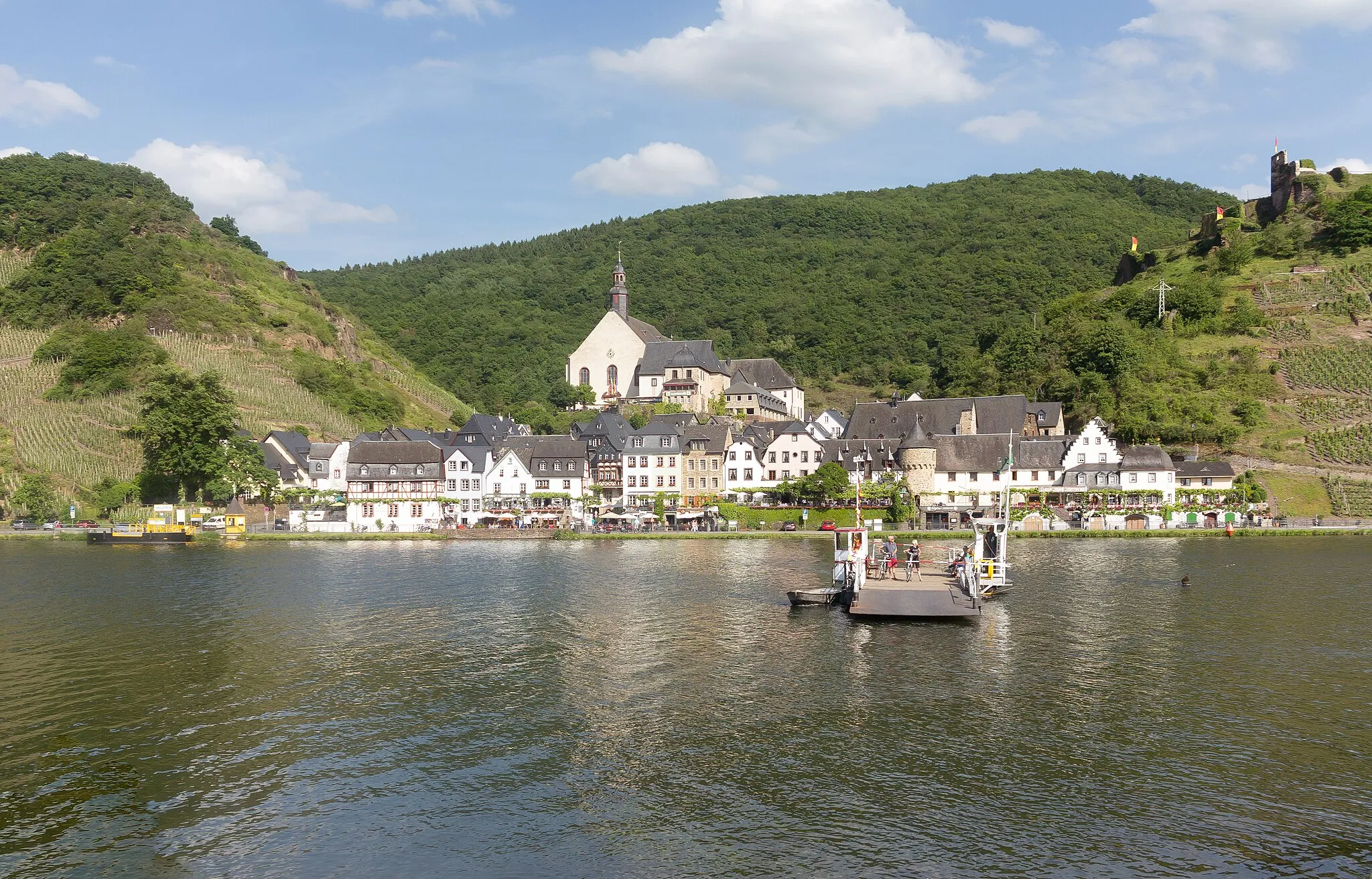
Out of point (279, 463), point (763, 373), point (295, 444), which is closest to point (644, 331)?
point (763, 373)

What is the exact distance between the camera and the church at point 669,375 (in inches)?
4368

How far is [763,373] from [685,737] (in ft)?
334

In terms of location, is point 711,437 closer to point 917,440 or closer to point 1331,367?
point 917,440

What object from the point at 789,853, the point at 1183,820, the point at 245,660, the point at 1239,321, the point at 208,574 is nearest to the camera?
the point at 789,853

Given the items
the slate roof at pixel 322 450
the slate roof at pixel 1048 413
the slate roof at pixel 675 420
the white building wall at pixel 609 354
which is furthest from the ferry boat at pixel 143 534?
the slate roof at pixel 1048 413

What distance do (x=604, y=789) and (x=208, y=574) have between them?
138 ft

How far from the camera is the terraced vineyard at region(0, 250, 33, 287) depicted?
468 ft

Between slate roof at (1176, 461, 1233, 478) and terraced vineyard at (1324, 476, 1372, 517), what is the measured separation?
7671mm

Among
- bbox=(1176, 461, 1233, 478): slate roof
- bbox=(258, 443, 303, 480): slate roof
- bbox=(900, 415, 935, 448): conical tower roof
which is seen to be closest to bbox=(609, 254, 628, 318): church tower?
bbox=(258, 443, 303, 480): slate roof

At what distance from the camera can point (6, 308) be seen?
132 metres

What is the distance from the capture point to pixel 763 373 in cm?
12281

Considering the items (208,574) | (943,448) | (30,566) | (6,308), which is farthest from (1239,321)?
(6,308)

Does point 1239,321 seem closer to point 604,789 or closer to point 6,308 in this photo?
point 604,789

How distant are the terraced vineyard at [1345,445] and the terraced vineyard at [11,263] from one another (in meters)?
162
